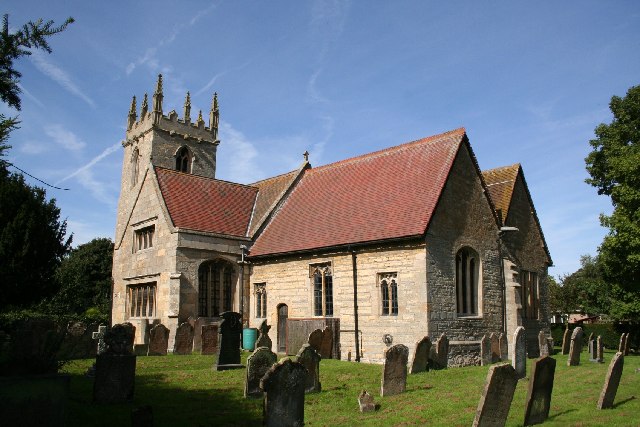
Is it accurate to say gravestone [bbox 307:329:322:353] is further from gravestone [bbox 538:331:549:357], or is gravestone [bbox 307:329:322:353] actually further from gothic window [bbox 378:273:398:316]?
gravestone [bbox 538:331:549:357]

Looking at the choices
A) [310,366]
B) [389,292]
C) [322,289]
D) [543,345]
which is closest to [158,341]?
[322,289]

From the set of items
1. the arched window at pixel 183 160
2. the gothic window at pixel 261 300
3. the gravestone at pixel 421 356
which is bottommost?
the gravestone at pixel 421 356

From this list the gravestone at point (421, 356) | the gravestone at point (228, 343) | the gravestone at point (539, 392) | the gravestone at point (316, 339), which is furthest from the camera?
the gravestone at point (316, 339)

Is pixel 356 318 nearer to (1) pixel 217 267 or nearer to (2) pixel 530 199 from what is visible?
(1) pixel 217 267

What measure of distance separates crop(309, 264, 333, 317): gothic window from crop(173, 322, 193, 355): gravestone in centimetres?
504

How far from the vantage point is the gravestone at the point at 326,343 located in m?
19.5

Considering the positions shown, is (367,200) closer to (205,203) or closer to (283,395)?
(205,203)

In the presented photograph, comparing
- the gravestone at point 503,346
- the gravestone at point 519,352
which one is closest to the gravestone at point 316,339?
the gravestone at point 503,346

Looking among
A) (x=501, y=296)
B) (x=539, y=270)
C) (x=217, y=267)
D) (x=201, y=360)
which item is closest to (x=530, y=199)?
(x=539, y=270)

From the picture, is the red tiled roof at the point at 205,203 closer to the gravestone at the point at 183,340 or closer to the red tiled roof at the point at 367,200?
the red tiled roof at the point at 367,200

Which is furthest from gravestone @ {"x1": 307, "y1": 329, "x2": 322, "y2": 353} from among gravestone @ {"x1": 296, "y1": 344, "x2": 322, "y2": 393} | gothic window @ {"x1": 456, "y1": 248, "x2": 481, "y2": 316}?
gravestone @ {"x1": 296, "y1": 344, "x2": 322, "y2": 393}

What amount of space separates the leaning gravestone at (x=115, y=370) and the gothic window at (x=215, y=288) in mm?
11583

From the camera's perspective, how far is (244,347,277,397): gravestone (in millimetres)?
11680

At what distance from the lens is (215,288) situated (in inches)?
939
